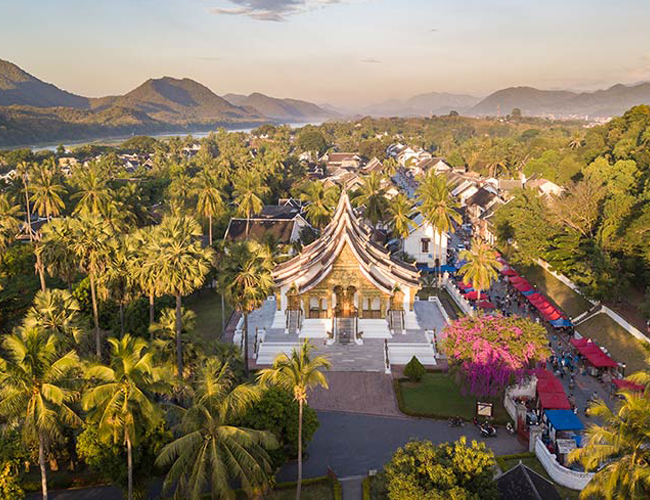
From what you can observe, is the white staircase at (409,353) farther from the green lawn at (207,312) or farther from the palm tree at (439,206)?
the palm tree at (439,206)

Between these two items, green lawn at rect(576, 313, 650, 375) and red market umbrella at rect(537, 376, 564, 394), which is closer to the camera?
red market umbrella at rect(537, 376, 564, 394)

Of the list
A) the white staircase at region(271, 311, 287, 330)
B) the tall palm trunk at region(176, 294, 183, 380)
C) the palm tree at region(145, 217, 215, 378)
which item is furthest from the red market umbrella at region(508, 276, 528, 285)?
the tall palm trunk at region(176, 294, 183, 380)

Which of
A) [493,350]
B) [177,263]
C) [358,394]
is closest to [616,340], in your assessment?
[493,350]

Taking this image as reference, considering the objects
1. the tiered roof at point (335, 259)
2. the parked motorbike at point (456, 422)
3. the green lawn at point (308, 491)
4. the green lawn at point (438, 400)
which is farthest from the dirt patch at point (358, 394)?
the tiered roof at point (335, 259)

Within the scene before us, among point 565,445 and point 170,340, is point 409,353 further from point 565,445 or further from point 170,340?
point 170,340

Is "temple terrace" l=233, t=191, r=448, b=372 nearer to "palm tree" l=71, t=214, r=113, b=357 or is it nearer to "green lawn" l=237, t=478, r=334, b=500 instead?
"palm tree" l=71, t=214, r=113, b=357

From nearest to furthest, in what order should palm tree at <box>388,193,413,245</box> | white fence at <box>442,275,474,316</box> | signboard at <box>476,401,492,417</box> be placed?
signboard at <box>476,401,492,417</box> < white fence at <box>442,275,474,316</box> < palm tree at <box>388,193,413,245</box>
